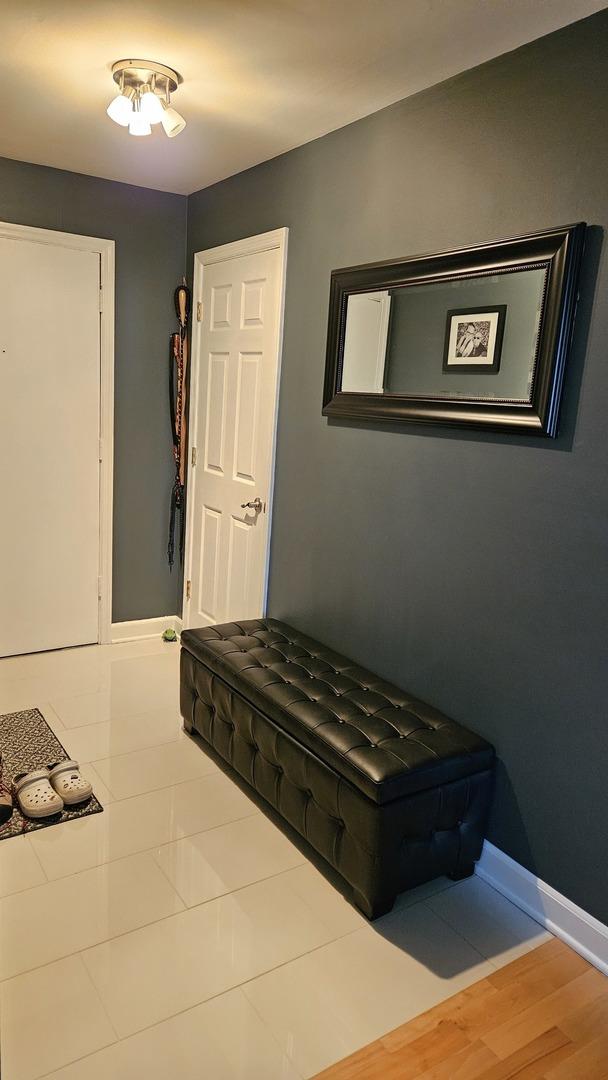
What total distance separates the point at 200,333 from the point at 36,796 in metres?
2.39

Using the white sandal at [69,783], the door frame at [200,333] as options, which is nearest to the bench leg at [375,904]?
the white sandal at [69,783]

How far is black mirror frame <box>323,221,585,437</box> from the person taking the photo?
1.94 meters

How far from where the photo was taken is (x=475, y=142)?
221cm

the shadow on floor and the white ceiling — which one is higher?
the white ceiling

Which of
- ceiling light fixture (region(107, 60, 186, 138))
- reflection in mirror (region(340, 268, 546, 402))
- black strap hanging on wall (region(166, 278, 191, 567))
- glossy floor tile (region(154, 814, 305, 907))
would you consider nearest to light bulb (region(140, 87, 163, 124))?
ceiling light fixture (region(107, 60, 186, 138))

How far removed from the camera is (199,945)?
1.97 m

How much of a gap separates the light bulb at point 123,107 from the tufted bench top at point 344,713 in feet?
6.13

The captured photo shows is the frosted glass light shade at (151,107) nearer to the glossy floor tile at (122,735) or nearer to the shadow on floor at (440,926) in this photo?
the glossy floor tile at (122,735)

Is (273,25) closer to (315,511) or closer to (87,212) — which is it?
(315,511)

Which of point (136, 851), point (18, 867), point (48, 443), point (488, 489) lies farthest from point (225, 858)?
point (48, 443)

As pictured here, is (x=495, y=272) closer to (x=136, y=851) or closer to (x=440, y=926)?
(x=440, y=926)

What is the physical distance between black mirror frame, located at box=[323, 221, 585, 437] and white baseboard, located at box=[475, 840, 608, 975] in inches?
51.8

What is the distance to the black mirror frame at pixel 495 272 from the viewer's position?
1938 millimetres

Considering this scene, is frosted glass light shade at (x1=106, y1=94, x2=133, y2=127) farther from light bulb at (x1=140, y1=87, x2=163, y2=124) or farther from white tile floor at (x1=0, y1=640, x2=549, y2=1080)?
white tile floor at (x1=0, y1=640, x2=549, y2=1080)
